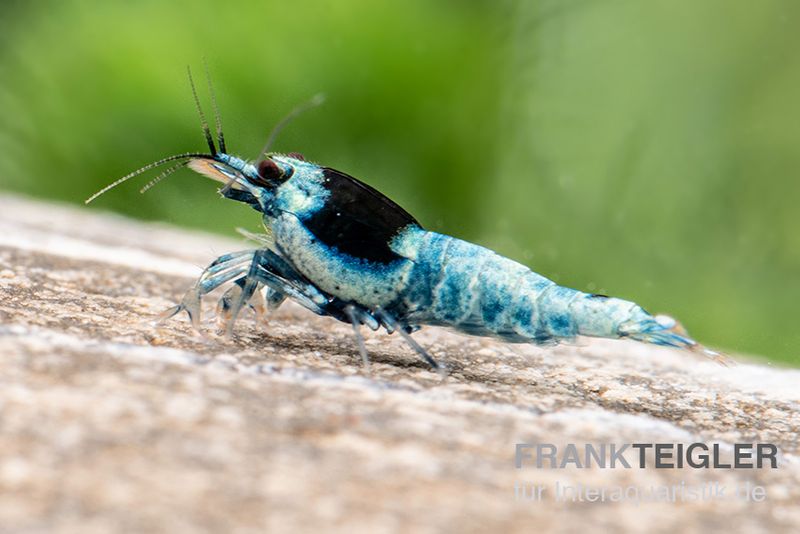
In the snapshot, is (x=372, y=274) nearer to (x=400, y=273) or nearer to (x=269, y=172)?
(x=400, y=273)

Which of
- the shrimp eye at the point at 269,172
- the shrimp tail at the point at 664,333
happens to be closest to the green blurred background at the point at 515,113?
the shrimp eye at the point at 269,172

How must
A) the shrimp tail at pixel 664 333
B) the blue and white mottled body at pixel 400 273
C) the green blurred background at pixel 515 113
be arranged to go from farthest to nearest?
the green blurred background at pixel 515 113
the blue and white mottled body at pixel 400 273
the shrimp tail at pixel 664 333

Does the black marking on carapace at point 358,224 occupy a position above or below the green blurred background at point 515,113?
below

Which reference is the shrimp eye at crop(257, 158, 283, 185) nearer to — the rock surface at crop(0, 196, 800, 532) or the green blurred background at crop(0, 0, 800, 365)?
the rock surface at crop(0, 196, 800, 532)

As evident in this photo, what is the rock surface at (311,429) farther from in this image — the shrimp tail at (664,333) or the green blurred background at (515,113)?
the green blurred background at (515,113)

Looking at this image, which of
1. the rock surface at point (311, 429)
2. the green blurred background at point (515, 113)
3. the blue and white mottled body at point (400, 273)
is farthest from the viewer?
the green blurred background at point (515, 113)

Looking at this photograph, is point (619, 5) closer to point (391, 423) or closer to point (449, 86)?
point (449, 86)

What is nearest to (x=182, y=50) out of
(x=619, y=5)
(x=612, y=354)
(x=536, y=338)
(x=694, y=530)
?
(x=619, y=5)
